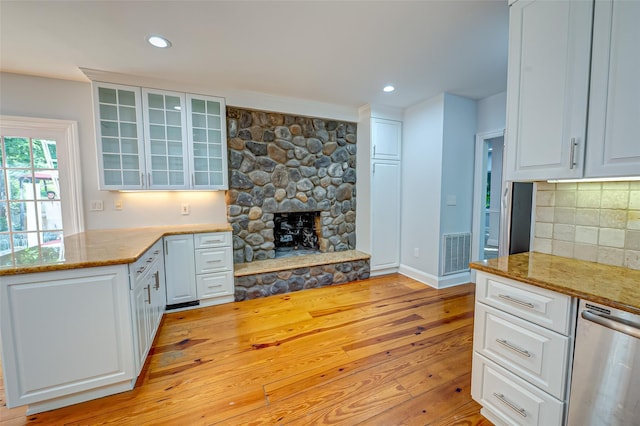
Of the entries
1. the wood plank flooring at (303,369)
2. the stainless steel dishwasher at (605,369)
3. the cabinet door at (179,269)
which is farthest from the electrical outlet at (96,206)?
the stainless steel dishwasher at (605,369)

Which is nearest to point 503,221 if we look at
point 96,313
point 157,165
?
point 96,313

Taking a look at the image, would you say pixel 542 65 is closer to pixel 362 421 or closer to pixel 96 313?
pixel 362 421

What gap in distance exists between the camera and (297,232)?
4.33m

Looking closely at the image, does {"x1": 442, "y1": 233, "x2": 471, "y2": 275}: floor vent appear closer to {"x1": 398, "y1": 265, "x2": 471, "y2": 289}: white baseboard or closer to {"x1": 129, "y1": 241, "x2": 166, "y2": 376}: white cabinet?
{"x1": 398, "y1": 265, "x2": 471, "y2": 289}: white baseboard

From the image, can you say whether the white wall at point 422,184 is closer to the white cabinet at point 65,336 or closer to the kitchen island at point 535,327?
the kitchen island at point 535,327

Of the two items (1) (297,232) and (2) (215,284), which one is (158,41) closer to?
(2) (215,284)

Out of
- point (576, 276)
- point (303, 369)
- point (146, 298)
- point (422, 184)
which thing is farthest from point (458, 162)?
point (146, 298)

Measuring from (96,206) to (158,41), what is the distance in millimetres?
1986

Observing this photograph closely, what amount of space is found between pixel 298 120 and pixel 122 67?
2.01 metres

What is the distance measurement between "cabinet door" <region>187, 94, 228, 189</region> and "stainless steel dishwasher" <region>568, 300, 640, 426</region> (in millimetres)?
3310

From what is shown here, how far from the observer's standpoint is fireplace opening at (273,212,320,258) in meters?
4.18

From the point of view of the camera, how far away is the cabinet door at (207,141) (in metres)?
3.07

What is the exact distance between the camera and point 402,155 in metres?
3.99

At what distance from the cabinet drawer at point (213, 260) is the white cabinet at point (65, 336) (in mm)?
1252
